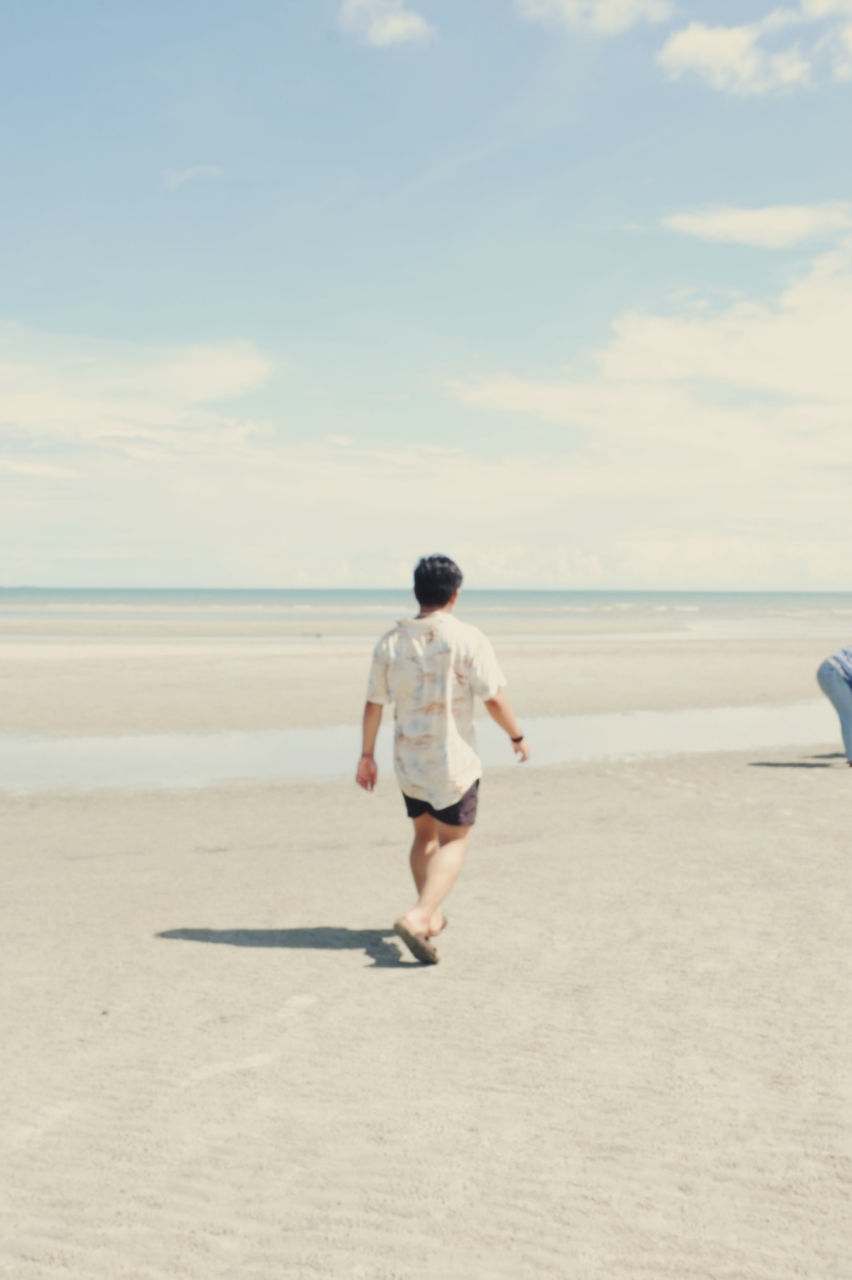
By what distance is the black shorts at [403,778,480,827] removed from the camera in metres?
5.91

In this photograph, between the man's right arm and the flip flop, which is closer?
the flip flop

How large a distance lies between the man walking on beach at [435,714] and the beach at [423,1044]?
1.69 feet

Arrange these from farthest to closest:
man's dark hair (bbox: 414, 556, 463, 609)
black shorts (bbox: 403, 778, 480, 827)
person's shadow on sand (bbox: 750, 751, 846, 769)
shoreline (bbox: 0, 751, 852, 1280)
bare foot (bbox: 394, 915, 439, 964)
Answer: person's shadow on sand (bbox: 750, 751, 846, 769) → black shorts (bbox: 403, 778, 480, 827) → man's dark hair (bbox: 414, 556, 463, 609) → bare foot (bbox: 394, 915, 439, 964) → shoreline (bbox: 0, 751, 852, 1280)

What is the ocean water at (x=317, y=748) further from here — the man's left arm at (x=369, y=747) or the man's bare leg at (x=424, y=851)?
the man's left arm at (x=369, y=747)

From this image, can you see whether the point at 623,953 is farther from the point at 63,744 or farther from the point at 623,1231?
the point at 63,744

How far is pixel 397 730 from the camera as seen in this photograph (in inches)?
238

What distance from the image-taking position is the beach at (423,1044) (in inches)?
130

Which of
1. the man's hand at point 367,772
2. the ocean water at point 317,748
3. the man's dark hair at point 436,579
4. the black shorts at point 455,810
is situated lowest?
the ocean water at point 317,748

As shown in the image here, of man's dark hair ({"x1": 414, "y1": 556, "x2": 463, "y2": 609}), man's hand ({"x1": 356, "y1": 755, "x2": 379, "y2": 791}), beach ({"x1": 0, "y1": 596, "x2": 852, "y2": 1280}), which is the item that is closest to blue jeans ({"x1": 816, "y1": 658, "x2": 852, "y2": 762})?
beach ({"x1": 0, "y1": 596, "x2": 852, "y2": 1280})

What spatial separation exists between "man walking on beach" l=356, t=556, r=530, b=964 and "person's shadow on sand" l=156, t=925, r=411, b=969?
37 cm

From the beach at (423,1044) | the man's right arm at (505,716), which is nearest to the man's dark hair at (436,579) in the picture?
the man's right arm at (505,716)

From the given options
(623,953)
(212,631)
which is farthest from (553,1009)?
(212,631)

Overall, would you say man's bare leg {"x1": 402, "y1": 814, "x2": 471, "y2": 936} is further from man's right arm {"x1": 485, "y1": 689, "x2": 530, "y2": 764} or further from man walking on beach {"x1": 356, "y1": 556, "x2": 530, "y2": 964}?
man's right arm {"x1": 485, "y1": 689, "x2": 530, "y2": 764}

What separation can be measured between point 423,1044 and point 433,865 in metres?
1.30
